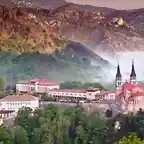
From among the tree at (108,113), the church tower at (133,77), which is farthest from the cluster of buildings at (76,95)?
the tree at (108,113)

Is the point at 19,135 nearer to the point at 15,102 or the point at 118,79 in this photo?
the point at 15,102

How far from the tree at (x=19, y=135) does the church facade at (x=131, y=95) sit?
109 centimetres

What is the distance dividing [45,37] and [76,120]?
999mm

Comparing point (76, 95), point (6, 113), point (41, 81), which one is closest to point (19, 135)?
point (6, 113)

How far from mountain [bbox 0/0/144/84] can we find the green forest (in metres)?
0.41

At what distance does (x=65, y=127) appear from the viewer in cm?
664

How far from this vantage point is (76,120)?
260 inches

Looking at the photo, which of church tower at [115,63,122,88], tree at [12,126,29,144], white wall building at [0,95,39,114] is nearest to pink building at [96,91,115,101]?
church tower at [115,63,122,88]

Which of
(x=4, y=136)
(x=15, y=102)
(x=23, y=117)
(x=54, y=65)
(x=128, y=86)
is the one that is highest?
(x=54, y=65)

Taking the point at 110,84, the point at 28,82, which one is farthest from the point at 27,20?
the point at 110,84

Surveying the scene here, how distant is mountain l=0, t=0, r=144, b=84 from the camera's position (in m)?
6.67

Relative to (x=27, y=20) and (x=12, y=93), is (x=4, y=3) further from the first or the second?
(x=12, y=93)

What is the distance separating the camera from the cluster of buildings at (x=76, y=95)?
644 cm

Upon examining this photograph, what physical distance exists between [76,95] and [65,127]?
38 cm
